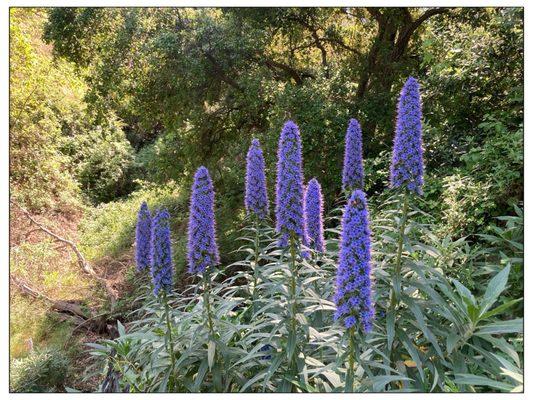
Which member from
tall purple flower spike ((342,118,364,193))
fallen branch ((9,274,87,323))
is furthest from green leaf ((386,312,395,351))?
fallen branch ((9,274,87,323))

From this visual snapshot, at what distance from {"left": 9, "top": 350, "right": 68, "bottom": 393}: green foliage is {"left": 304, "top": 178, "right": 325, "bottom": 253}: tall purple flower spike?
270 cm

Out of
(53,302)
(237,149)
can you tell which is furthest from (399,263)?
(53,302)

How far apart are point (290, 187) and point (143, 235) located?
3.74 ft

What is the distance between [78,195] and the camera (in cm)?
1203

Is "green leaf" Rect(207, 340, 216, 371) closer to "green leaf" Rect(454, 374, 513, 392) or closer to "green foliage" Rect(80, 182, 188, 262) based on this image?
"green leaf" Rect(454, 374, 513, 392)

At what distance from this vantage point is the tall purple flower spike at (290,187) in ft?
8.21

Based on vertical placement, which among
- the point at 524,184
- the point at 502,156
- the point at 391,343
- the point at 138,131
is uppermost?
the point at 138,131

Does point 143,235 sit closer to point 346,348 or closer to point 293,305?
point 293,305

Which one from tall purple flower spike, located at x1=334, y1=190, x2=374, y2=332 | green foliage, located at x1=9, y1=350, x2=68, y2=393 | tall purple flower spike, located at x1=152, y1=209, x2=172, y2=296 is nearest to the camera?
tall purple flower spike, located at x1=334, y1=190, x2=374, y2=332

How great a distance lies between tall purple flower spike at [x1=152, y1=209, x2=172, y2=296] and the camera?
247cm
